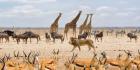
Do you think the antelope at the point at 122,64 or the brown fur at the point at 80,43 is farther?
the brown fur at the point at 80,43

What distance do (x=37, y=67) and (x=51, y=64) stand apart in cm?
120

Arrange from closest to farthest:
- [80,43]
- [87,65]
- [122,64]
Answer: [87,65], [122,64], [80,43]

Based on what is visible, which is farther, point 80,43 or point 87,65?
point 80,43

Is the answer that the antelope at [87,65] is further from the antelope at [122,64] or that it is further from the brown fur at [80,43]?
the brown fur at [80,43]

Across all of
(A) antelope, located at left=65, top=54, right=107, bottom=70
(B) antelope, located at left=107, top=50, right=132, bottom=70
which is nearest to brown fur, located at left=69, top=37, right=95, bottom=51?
(B) antelope, located at left=107, top=50, right=132, bottom=70

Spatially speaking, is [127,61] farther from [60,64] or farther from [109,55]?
[109,55]

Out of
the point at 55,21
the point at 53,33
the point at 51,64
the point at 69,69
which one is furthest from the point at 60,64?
the point at 55,21

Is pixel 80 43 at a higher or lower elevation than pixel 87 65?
lower

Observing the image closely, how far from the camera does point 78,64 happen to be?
19.7m

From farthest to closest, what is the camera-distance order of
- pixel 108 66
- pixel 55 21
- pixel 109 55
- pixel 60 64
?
pixel 55 21, pixel 109 55, pixel 60 64, pixel 108 66

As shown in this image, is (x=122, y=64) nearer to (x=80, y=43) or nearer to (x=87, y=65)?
(x=87, y=65)

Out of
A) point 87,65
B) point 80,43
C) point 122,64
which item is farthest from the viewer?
point 80,43

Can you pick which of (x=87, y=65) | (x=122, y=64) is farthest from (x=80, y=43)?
(x=87, y=65)

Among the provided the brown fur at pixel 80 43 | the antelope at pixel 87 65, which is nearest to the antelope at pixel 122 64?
the antelope at pixel 87 65
